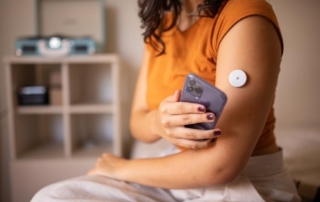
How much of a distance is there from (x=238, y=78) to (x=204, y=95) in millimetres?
74

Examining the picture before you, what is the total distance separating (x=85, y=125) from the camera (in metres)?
1.63

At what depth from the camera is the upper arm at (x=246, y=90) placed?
17.4 inches

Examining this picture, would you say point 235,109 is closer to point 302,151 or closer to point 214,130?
point 214,130

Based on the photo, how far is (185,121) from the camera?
427 mm

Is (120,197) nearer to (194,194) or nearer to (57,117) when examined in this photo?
(194,194)

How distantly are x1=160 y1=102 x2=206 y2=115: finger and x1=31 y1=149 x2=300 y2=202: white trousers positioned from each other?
Result: 0.59 feet

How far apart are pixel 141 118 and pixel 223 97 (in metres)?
0.41

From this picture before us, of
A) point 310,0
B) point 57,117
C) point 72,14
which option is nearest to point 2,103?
point 57,117

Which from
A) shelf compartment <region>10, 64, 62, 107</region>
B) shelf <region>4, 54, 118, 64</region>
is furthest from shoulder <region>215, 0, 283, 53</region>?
shelf compartment <region>10, 64, 62, 107</region>

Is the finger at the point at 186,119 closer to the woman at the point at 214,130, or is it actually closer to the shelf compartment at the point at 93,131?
the woman at the point at 214,130

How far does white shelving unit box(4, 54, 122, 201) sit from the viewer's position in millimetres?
1307

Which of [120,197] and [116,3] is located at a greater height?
[116,3]

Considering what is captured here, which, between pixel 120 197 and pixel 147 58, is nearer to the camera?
pixel 120 197

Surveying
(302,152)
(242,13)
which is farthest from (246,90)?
(302,152)
